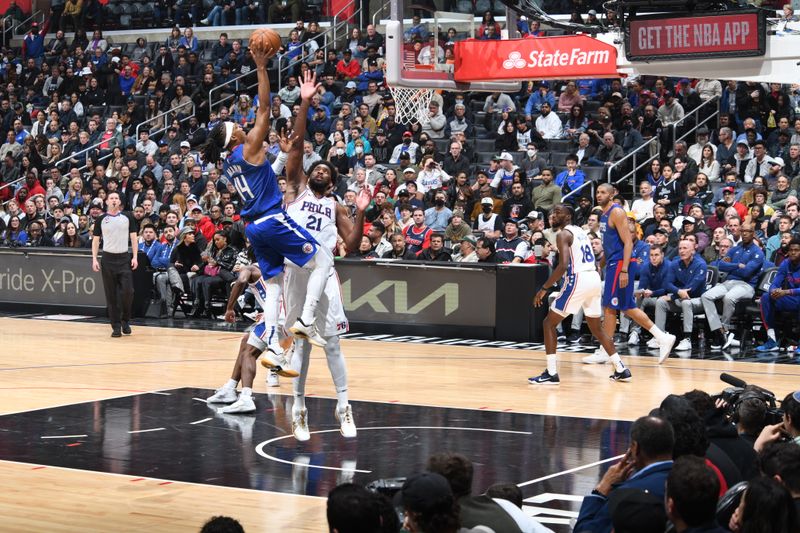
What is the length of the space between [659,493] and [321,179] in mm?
5121

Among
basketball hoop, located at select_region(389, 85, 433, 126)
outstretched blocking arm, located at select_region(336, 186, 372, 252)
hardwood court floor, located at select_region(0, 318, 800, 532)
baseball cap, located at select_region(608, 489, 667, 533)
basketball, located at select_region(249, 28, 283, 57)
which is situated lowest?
hardwood court floor, located at select_region(0, 318, 800, 532)

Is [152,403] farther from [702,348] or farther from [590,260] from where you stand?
[702,348]

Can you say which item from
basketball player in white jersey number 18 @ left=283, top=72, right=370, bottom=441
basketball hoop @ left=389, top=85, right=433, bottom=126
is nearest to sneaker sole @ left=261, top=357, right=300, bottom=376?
basketball player in white jersey number 18 @ left=283, top=72, right=370, bottom=441

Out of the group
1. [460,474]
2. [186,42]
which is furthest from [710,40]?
[186,42]

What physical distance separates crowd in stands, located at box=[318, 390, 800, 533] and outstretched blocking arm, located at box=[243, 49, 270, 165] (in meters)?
4.16

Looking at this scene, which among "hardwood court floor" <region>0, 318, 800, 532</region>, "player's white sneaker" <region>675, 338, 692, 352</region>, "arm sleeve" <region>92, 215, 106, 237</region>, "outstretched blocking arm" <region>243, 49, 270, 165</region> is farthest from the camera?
"arm sleeve" <region>92, 215, 106, 237</region>

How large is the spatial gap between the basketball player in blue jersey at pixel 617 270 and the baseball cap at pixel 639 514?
8467mm

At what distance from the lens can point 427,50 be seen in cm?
1505

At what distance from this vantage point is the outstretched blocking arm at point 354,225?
9562mm

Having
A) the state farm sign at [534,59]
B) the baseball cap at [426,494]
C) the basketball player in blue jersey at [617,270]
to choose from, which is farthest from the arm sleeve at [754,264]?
the baseball cap at [426,494]

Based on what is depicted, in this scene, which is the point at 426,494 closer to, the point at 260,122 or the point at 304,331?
the point at 304,331

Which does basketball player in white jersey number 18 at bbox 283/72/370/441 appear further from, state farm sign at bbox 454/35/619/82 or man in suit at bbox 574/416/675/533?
state farm sign at bbox 454/35/619/82

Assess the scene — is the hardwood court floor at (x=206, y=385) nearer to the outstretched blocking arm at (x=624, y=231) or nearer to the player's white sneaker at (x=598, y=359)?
the player's white sneaker at (x=598, y=359)

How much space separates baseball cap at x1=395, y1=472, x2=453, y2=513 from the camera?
442 cm
